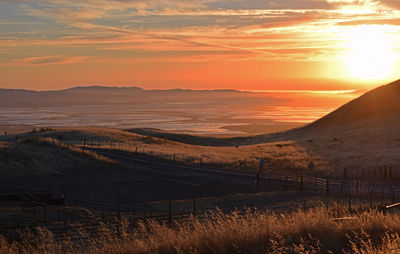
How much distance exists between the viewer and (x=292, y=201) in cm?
3606

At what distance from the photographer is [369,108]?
12444cm

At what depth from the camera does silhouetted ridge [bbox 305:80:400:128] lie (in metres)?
118

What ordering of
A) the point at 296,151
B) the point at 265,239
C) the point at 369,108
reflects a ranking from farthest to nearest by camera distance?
the point at 369,108
the point at 296,151
the point at 265,239

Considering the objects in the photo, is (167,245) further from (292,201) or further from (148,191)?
(148,191)

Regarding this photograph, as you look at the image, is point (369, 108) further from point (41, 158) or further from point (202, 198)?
point (202, 198)

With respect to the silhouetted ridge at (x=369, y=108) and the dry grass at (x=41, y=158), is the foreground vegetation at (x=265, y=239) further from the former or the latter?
the silhouetted ridge at (x=369, y=108)

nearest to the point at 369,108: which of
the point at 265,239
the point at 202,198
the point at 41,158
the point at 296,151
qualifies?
the point at 296,151

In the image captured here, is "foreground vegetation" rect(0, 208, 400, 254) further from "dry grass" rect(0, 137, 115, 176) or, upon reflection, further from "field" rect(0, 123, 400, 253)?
"dry grass" rect(0, 137, 115, 176)

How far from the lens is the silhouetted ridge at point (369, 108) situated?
118 m

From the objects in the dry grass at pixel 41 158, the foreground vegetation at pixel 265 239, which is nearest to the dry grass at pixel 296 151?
the dry grass at pixel 41 158

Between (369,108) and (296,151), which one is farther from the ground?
(369,108)

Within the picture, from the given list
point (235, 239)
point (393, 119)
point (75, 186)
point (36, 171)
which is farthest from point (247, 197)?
point (393, 119)

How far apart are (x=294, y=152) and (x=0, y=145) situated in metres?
39.8

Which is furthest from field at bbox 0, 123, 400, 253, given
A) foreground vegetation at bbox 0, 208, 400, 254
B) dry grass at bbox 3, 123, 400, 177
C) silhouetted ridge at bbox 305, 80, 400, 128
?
silhouetted ridge at bbox 305, 80, 400, 128
